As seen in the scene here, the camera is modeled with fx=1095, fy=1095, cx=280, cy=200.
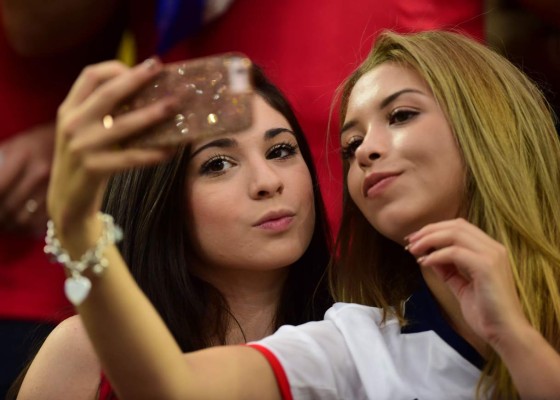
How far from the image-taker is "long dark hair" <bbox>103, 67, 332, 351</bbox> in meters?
1.90

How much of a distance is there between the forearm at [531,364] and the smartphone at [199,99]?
1.51 ft

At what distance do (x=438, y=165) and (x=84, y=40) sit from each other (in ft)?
2.21

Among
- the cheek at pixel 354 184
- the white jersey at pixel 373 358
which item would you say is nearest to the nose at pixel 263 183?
the cheek at pixel 354 184

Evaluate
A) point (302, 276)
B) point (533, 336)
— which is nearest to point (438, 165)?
point (533, 336)

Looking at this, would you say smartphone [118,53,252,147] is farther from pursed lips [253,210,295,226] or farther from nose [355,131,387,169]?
pursed lips [253,210,295,226]

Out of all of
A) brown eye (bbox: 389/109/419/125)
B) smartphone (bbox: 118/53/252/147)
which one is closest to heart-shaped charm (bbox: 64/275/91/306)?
smartphone (bbox: 118/53/252/147)

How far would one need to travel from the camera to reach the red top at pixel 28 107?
192 cm

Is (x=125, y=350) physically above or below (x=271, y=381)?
above

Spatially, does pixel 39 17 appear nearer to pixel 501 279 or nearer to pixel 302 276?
pixel 302 276

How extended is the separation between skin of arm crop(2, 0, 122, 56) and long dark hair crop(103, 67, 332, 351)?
0.88 feet

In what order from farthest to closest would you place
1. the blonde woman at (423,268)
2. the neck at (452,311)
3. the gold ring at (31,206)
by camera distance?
the gold ring at (31,206) < the neck at (452,311) < the blonde woman at (423,268)

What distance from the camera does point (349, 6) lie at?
2.16 meters

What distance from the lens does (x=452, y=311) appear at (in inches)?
66.2

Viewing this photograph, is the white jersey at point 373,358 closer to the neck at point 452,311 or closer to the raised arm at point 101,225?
the neck at point 452,311
